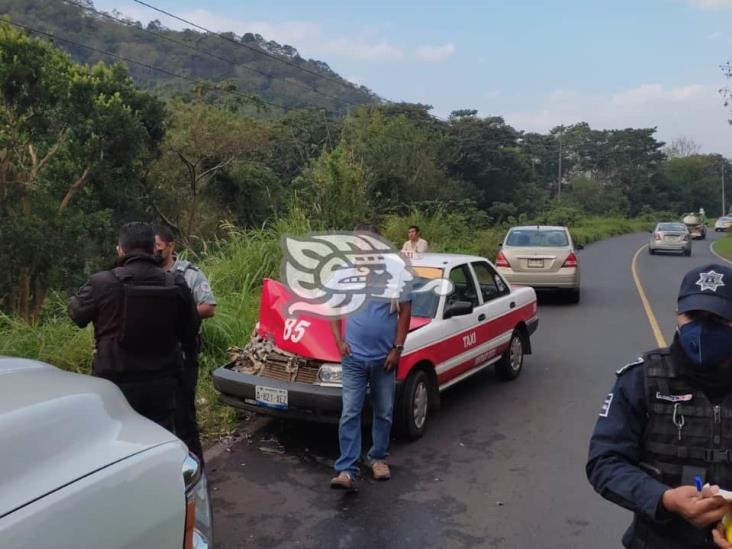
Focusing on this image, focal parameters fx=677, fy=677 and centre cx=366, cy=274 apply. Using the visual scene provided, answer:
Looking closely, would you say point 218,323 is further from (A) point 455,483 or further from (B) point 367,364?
(A) point 455,483

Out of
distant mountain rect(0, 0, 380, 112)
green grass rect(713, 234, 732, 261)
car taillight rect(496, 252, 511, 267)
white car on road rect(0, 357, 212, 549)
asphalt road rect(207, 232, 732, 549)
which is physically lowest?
asphalt road rect(207, 232, 732, 549)

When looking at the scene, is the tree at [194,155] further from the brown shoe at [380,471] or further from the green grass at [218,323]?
the brown shoe at [380,471]

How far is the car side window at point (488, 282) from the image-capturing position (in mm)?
7155

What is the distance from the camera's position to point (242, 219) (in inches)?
1033

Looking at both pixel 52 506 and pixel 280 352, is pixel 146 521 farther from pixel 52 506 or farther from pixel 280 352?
pixel 280 352

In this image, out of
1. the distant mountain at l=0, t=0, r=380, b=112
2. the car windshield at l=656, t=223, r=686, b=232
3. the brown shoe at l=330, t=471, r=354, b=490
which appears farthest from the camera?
the distant mountain at l=0, t=0, r=380, b=112

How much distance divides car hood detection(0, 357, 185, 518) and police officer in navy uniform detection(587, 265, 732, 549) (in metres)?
1.34

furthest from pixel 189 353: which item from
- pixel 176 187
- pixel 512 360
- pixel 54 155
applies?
pixel 176 187

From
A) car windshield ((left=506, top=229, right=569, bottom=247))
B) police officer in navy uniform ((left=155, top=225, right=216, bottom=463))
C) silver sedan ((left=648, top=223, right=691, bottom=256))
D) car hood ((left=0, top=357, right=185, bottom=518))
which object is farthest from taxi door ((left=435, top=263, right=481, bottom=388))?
silver sedan ((left=648, top=223, right=691, bottom=256))

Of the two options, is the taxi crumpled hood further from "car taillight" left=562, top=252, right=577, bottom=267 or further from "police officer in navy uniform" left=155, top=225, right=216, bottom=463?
"car taillight" left=562, top=252, right=577, bottom=267

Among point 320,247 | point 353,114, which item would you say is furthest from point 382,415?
point 353,114

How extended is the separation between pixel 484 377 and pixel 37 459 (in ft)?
21.1

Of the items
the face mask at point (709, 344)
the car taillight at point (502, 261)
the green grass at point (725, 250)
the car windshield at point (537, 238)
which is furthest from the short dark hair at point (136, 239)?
the green grass at point (725, 250)

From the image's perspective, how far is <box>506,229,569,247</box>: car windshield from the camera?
45.0ft
